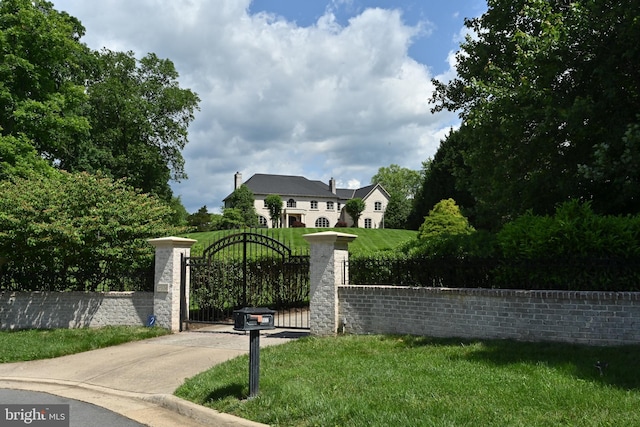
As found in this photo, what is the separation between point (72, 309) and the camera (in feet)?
42.0

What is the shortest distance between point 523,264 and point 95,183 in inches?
423

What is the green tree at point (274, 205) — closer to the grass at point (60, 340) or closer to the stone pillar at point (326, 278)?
the grass at point (60, 340)

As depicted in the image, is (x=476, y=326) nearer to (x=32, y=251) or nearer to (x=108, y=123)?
(x=32, y=251)

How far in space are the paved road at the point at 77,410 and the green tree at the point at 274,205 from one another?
56.3m

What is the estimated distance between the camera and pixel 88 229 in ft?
39.6

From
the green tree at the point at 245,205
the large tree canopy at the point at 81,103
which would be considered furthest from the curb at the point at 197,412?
the green tree at the point at 245,205

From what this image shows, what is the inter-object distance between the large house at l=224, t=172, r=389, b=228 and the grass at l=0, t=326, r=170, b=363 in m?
56.2

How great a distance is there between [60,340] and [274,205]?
53.1 meters

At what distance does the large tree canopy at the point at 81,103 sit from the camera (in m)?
21.3

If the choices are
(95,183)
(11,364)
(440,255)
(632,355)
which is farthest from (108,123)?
(632,355)

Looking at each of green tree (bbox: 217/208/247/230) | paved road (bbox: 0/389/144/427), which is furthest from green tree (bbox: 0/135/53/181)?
green tree (bbox: 217/208/247/230)

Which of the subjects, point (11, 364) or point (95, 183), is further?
point (95, 183)

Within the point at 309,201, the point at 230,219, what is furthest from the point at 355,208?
the point at 230,219

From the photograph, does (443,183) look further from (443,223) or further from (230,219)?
(230,219)
